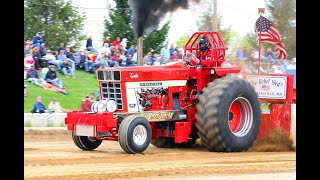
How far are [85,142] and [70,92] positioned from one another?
227 inches

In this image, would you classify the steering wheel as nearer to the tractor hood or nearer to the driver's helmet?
the tractor hood

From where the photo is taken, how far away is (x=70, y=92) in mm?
17453

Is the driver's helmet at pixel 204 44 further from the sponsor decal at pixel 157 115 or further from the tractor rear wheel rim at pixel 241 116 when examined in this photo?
the sponsor decal at pixel 157 115

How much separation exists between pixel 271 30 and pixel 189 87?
5.62m

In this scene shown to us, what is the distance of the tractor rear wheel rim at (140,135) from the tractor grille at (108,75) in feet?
3.18

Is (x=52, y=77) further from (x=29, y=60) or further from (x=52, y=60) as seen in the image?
(x=29, y=60)

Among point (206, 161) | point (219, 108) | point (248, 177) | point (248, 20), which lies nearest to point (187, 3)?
point (219, 108)

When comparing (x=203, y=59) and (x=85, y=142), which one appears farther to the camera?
(x=203, y=59)

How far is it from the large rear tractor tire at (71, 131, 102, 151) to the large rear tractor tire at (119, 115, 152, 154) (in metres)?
0.98

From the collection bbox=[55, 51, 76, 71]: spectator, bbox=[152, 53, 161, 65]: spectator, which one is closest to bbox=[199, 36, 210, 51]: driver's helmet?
bbox=[55, 51, 76, 71]: spectator

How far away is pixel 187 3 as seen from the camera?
14.9 m

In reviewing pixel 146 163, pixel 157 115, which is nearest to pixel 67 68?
pixel 157 115

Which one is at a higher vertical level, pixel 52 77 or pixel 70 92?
pixel 52 77
